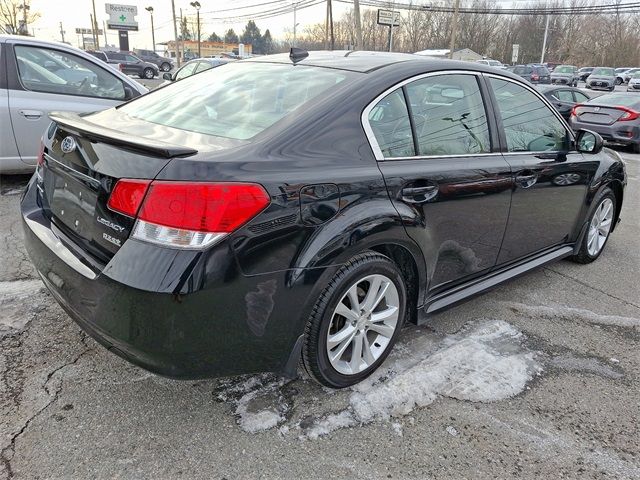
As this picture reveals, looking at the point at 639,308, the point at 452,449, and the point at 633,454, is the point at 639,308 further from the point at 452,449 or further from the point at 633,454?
the point at 452,449

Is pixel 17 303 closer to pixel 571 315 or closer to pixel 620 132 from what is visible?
pixel 571 315

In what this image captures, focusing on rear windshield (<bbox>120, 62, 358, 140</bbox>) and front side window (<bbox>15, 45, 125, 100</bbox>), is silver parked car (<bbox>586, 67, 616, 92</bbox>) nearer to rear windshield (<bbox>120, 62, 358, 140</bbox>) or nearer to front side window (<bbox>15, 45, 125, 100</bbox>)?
front side window (<bbox>15, 45, 125, 100</bbox>)

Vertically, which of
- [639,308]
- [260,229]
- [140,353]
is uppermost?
[260,229]

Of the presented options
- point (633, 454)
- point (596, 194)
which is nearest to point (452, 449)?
point (633, 454)

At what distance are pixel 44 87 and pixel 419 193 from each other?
4611 mm

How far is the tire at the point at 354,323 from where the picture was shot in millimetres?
2271

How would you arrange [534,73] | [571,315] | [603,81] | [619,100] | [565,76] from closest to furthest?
[571,315], [619,100], [534,73], [603,81], [565,76]

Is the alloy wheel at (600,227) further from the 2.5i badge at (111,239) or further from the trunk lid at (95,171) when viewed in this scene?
the 2.5i badge at (111,239)

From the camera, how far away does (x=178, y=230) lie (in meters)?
A: 1.86

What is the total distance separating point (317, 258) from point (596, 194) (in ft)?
10.3

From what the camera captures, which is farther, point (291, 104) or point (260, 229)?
point (291, 104)

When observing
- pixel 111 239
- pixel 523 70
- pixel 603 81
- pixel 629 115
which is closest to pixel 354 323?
pixel 111 239

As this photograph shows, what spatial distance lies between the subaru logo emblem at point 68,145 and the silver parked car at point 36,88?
3.34 m

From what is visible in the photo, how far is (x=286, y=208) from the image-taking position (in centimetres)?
203
